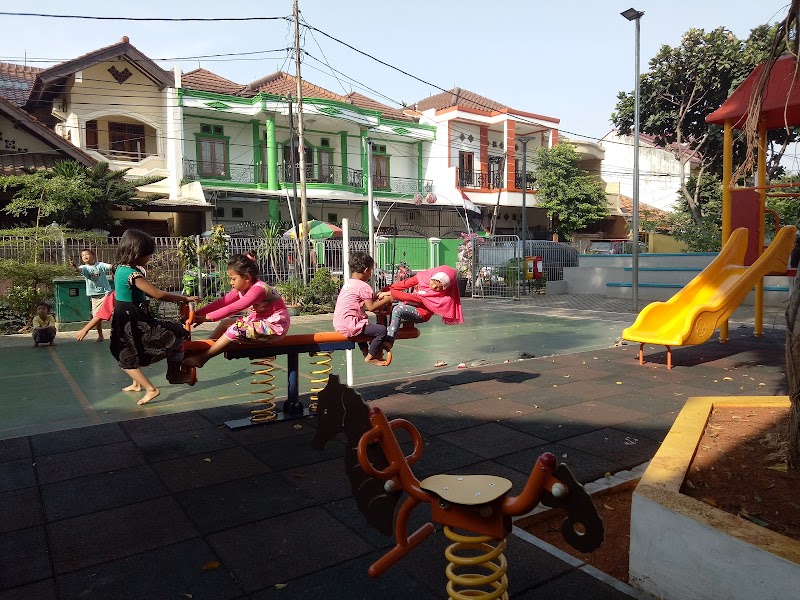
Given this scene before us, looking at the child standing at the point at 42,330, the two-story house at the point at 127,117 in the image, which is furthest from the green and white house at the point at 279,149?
the child standing at the point at 42,330

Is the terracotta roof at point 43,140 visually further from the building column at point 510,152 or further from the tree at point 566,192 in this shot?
the tree at point 566,192

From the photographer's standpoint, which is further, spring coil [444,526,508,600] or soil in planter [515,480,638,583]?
soil in planter [515,480,638,583]

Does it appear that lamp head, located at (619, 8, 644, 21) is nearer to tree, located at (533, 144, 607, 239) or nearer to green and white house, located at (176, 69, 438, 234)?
green and white house, located at (176, 69, 438, 234)

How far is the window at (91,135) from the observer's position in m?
22.2

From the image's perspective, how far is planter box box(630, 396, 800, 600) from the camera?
7.30 ft

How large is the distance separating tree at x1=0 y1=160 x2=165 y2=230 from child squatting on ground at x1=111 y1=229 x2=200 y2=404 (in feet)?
45.8

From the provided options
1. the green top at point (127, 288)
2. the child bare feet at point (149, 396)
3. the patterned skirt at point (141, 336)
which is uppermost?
the green top at point (127, 288)

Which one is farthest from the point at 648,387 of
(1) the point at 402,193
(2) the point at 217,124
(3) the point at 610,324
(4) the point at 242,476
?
(1) the point at 402,193

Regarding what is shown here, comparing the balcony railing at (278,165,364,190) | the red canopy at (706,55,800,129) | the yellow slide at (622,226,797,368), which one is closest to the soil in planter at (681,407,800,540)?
the yellow slide at (622,226,797,368)

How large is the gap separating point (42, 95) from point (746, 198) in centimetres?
2322

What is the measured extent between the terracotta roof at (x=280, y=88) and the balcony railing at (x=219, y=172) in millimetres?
3379

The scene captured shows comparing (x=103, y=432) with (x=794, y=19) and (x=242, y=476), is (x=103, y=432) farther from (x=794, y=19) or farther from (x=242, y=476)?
(x=794, y=19)

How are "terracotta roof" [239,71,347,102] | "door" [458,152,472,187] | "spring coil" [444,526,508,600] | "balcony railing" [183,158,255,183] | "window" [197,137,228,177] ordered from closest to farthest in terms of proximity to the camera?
"spring coil" [444,526,508,600], "balcony railing" [183,158,255,183], "window" [197,137,228,177], "terracotta roof" [239,71,347,102], "door" [458,152,472,187]

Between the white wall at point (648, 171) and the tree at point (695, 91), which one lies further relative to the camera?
the white wall at point (648, 171)
